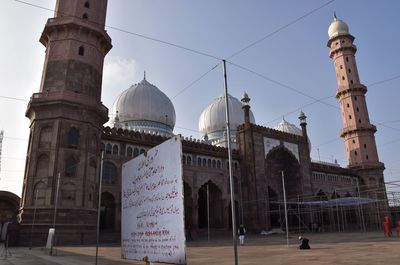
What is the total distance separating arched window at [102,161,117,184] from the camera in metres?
28.1

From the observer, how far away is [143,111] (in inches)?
1588

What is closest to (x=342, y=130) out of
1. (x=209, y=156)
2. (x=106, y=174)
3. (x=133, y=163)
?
(x=209, y=156)

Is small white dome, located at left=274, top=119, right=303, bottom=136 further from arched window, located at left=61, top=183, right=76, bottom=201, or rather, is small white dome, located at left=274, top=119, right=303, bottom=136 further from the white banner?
the white banner

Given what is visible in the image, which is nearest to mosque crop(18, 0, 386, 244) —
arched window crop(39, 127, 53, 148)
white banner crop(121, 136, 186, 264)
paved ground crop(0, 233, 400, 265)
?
arched window crop(39, 127, 53, 148)

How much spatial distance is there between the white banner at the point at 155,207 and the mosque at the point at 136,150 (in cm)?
1560

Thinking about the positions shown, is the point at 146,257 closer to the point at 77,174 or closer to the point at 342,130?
the point at 77,174

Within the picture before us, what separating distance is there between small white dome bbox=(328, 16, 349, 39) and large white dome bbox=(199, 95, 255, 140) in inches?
706

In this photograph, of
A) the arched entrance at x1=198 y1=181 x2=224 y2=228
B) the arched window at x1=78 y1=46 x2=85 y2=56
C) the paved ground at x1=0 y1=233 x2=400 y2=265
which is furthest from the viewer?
the arched entrance at x1=198 y1=181 x2=224 y2=228

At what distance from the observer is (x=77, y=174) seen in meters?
24.6

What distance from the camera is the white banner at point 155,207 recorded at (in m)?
7.35

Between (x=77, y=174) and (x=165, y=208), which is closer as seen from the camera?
(x=165, y=208)

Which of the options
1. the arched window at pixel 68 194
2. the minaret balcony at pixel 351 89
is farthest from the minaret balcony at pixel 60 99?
the minaret balcony at pixel 351 89

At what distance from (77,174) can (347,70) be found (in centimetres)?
4164

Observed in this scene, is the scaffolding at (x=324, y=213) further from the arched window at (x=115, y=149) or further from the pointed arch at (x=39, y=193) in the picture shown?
the pointed arch at (x=39, y=193)
